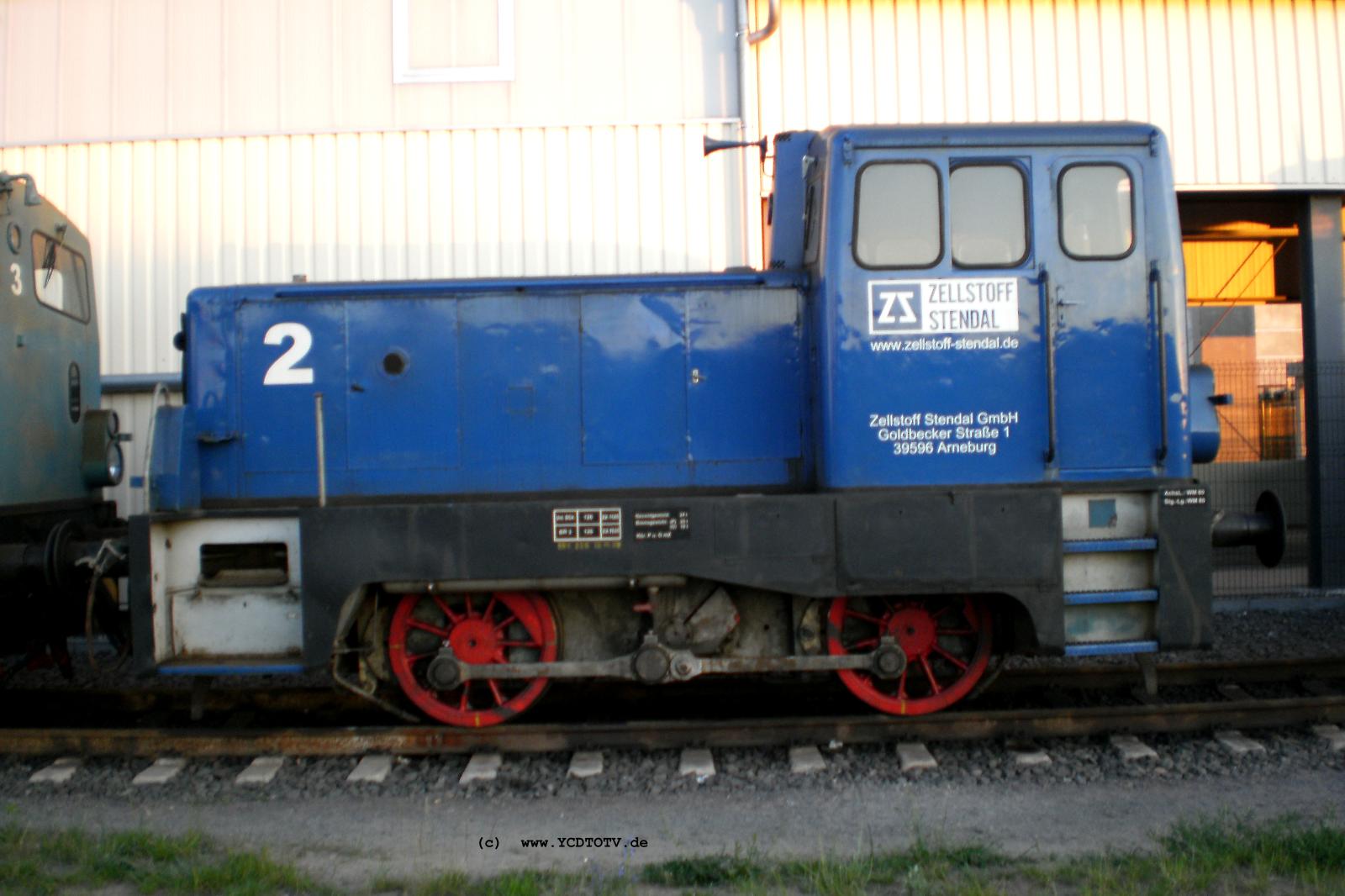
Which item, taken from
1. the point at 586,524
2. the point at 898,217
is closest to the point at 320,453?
the point at 586,524

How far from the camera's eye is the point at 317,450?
561 centimetres

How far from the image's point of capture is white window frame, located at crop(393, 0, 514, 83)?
9805mm

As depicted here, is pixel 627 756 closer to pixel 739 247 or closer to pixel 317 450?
pixel 317 450

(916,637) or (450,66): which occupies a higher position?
(450,66)

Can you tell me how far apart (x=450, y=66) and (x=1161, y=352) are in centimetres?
742

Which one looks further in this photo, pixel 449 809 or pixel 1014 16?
pixel 1014 16

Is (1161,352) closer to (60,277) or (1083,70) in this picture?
(1083,70)

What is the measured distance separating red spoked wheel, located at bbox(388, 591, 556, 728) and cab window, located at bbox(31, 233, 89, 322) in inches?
138

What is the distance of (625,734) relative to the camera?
218 inches

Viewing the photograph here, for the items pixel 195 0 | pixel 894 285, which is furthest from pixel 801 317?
pixel 195 0

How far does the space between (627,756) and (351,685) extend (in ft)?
5.26

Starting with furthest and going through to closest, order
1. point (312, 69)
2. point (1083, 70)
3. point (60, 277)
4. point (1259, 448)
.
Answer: point (1259, 448), point (1083, 70), point (312, 69), point (60, 277)

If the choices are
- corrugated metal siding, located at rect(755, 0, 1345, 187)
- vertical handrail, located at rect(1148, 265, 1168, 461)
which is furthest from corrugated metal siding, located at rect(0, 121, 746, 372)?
vertical handrail, located at rect(1148, 265, 1168, 461)

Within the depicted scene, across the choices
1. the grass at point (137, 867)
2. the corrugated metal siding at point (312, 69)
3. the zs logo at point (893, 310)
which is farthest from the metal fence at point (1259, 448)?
the grass at point (137, 867)
